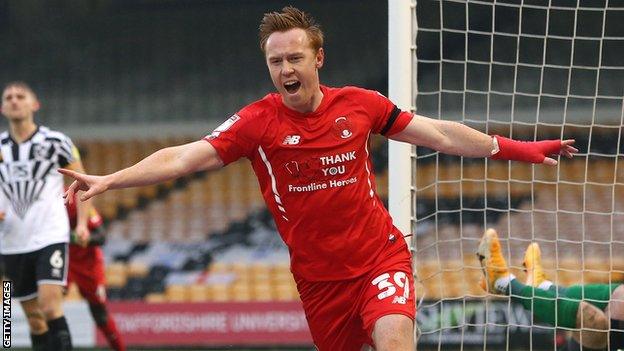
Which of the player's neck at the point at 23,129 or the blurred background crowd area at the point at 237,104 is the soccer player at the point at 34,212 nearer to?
the player's neck at the point at 23,129

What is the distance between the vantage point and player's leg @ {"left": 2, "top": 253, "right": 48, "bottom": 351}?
332 inches

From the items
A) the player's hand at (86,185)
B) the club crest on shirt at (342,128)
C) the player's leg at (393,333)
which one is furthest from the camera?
the club crest on shirt at (342,128)

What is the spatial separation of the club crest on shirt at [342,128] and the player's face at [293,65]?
17 centimetres

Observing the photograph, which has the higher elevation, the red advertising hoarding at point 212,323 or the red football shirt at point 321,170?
the red football shirt at point 321,170

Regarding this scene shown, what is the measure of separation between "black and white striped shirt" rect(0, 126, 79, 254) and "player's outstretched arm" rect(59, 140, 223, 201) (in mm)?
3619

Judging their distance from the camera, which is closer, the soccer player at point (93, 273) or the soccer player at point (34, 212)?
the soccer player at point (34, 212)

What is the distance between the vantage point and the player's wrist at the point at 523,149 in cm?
525

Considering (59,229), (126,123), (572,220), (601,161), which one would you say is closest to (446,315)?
(572,220)

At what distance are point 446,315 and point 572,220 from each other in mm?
3805

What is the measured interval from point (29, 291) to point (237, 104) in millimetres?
10415

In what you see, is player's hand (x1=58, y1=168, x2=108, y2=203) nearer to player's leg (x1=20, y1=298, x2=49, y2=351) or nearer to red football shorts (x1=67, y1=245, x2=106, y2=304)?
player's leg (x1=20, y1=298, x2=49, y2=351)

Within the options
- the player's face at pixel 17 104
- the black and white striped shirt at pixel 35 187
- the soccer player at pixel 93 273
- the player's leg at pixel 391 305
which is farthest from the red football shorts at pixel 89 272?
the player's leg at pixel 391 305

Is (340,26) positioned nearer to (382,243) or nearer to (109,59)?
(109,59)

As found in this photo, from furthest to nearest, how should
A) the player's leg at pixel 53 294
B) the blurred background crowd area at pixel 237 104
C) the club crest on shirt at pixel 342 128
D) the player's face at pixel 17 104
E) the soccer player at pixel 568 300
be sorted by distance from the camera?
the blurred background crowd area at pixel 237 104 → the player's face at pixel 17 104 → the player's leg at pixel 53 294 → the soccer player at pixel 568 300 → the club crest on shirt at pixel 342 128
